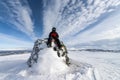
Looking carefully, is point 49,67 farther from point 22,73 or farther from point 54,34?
point 54,34

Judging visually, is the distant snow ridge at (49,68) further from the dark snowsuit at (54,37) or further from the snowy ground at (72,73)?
the dark snowsuit at (54,37)

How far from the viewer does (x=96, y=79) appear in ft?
27.1

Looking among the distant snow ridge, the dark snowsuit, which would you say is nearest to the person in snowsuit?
the dark snowsuit

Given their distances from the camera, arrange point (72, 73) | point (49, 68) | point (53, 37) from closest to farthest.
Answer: point (72, 73) → point (49, 68) → point (53, 37)

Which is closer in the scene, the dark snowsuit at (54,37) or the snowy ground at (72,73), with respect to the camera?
the snowy ground at (72,73)

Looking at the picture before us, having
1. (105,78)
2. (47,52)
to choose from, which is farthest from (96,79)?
(47,52)

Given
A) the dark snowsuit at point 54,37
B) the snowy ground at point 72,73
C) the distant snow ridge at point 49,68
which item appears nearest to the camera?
the snowy ground at point 72,73

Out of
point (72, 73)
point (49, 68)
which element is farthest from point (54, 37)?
point (72, 73)

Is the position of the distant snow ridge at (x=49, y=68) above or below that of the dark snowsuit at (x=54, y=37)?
below

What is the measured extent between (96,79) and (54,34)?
21.5 ft

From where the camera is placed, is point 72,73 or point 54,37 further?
point 54,37

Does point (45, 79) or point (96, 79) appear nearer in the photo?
point (96, 79)

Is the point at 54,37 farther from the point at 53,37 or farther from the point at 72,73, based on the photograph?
the point at 72,73

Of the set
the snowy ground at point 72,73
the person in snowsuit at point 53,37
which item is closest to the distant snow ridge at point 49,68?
the snowy ground at point 72,73
